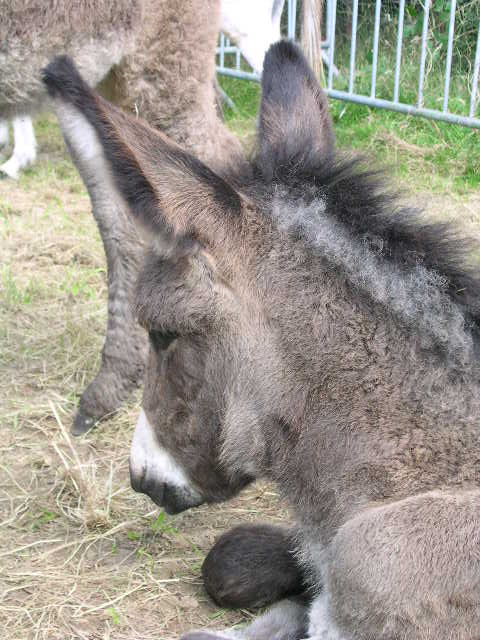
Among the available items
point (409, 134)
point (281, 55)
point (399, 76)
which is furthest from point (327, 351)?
point (399, 76)

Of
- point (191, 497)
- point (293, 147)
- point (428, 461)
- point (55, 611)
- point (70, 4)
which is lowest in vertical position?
point (55, 611)

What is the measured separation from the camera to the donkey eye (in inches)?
90.6

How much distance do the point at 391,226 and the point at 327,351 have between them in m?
0.36

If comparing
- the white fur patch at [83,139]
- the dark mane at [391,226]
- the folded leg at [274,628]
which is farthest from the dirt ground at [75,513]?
the white fur patch at [83,139]

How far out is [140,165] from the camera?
2.03 metres

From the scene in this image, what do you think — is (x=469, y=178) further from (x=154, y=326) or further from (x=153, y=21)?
(x=154, y=326)

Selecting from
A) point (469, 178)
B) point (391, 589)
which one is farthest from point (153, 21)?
point (469, 178)

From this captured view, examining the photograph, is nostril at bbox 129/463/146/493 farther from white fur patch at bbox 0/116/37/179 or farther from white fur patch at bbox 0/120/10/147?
white fur patch at bbox 0/120/10/147

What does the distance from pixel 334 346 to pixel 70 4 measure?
93.1 inches

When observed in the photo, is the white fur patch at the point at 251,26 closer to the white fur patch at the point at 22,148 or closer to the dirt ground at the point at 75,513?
the white fur patch at the point at 22,148

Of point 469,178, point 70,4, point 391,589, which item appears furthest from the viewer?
point 469,178

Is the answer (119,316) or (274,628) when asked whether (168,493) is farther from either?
(119,316)

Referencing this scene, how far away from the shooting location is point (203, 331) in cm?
224

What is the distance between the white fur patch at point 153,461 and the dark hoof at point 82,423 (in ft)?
4.25
